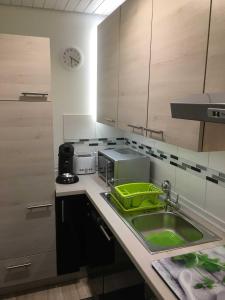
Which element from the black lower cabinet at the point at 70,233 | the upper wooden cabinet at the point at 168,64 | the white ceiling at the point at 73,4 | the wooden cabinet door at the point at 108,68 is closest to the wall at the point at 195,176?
the upper wooden cabinet at the point at 168,64

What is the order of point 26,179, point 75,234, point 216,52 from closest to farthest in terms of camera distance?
point 216,52 → point 26,179 → point 75,234

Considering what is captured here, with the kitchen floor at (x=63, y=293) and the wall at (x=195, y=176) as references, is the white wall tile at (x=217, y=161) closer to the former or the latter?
the wall at (x=195, y=176)

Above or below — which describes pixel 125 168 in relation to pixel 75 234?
above

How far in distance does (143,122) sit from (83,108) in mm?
1034

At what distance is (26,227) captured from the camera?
2.02 meters

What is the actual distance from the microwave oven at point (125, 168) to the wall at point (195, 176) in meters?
0.12

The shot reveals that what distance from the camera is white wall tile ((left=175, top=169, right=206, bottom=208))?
1612 millimetres

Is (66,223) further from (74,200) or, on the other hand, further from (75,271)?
(75,271)

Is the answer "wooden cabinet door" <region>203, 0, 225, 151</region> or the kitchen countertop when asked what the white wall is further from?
"wooden cabinet door" <region>203, 0, 225, 151</region>

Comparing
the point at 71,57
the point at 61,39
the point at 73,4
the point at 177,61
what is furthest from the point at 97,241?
the point at 73,4

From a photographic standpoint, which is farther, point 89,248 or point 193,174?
point 89,248

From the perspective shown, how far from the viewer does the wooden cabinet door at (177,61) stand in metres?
1.12

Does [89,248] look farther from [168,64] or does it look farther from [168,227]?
[168,64]

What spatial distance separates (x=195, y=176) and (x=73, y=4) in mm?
1656
